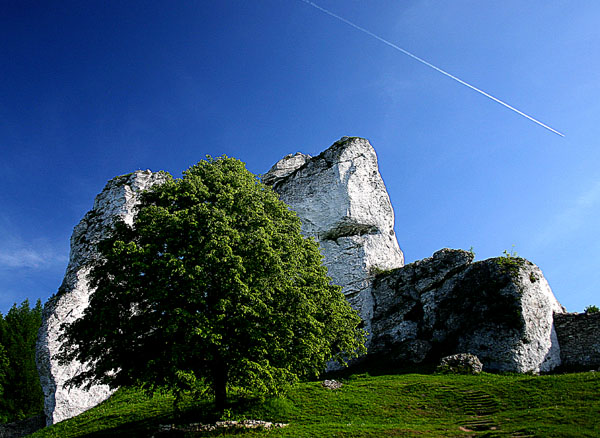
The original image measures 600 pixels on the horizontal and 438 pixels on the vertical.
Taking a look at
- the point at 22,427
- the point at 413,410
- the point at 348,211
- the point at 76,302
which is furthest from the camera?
the point at 348,211

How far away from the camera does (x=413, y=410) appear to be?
61.8ft

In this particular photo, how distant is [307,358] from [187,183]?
9966 millimetres

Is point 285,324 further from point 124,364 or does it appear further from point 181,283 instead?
point 124,364

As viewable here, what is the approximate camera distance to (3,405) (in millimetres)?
41656

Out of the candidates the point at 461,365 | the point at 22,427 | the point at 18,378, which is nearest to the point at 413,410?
the point at 461,365

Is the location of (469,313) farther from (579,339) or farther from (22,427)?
(22,427)

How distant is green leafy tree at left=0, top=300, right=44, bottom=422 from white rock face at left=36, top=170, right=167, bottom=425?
14570 mm

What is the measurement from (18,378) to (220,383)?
37.4 m

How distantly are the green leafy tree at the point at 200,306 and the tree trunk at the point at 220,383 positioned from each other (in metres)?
0.05

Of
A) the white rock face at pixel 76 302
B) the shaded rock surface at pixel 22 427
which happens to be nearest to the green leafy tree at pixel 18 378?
the shaded rock surface at pixel 22 427

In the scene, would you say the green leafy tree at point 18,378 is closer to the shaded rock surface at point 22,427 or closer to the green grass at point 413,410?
the shaded rock surface at point 22,427

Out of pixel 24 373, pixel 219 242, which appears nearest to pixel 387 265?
pixel 219 242

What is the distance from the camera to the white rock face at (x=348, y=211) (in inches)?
1502

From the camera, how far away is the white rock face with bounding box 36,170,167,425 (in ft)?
102
